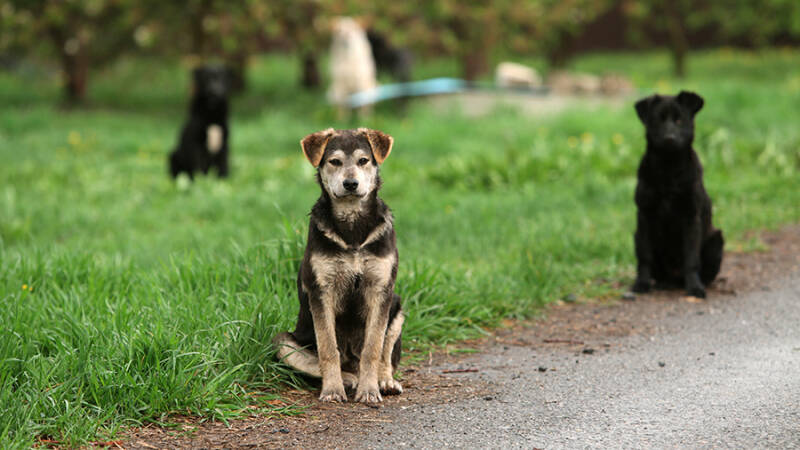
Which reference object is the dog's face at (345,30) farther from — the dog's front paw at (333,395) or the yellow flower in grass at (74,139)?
the dog's front paw at (333,395)

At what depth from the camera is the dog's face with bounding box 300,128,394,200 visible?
3979mm

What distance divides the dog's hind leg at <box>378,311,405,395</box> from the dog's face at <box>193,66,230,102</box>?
706cm

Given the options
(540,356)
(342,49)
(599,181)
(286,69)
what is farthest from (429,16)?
(540,356)

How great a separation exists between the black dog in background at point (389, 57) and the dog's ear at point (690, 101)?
14.2 m

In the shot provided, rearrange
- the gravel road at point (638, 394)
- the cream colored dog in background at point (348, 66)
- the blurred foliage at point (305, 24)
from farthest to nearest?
the blurred foliage at point (305, 24)
the cream colored dog in background at point (348, 66)
the gravel road at point (638, 394)

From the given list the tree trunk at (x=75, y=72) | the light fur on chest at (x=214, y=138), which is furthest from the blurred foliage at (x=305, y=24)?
the light fur on chest at (x=214, y=138)

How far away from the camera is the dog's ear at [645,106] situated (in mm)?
6012

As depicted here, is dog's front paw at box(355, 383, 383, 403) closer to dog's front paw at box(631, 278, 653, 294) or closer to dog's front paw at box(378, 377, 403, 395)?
dog's front paw at box(378, 377, 403, 395)

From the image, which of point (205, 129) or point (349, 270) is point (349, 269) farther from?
point (205, 129)

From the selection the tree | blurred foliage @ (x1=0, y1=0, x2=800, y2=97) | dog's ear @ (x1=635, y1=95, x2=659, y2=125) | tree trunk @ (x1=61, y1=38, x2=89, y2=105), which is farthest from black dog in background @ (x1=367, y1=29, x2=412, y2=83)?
dog's ear @ (x1=635, y1=95, x2=659, y2=125)

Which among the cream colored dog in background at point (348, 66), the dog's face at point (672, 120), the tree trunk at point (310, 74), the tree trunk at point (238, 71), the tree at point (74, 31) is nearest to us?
the dog's face at point (672, 120)

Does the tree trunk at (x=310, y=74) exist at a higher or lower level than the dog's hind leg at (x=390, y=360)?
higher

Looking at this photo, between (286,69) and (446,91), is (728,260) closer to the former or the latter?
(446,91)

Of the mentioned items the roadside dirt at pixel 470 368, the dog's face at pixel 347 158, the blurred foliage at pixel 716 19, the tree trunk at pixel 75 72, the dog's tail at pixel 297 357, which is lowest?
the roadside dirt at pixel 470 368
